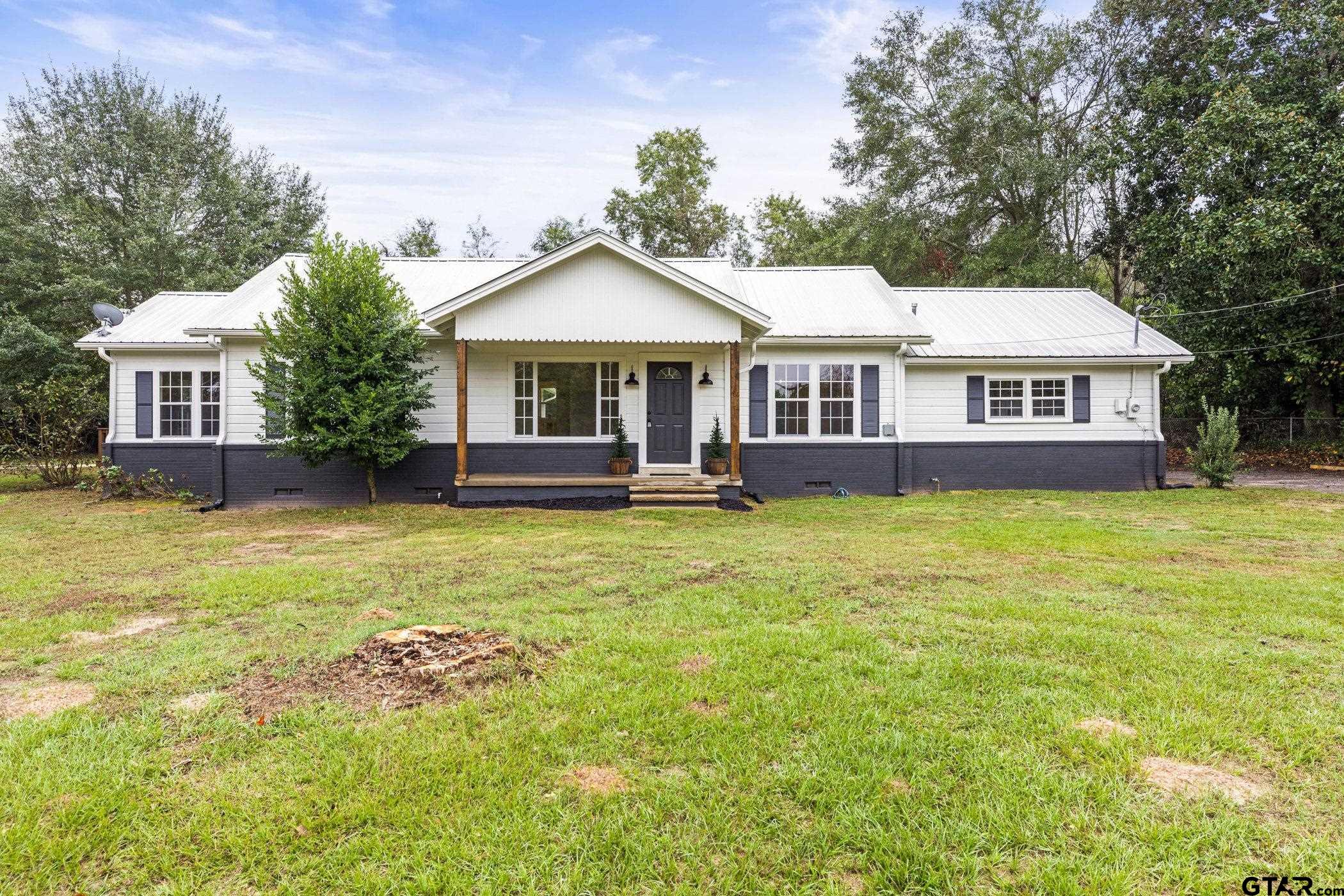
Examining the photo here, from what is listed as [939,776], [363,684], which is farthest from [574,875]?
[363,684]

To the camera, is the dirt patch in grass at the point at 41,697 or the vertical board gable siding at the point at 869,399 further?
the vertical board gable siding at the point at 869,399

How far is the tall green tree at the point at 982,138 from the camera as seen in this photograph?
20.6m

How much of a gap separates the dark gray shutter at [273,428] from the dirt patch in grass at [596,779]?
32.9 ft

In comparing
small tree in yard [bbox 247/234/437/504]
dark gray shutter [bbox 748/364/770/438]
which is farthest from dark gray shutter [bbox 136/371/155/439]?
dark gray shutter [bbox 748/364/770/438]

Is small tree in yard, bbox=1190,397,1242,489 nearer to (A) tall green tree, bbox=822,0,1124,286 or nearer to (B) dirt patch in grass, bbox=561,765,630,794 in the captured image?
(A) tall green tree, bbox=822,0,1124,286

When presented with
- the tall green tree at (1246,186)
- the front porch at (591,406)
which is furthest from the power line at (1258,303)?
the front porch at (591,406)

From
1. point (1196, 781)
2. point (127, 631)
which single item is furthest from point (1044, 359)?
point (127, 631)

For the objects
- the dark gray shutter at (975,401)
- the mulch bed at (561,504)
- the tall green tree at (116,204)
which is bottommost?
the mulch bed at (561,504)

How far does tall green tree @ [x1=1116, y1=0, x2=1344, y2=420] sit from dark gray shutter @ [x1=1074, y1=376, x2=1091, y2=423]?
18.3 ft

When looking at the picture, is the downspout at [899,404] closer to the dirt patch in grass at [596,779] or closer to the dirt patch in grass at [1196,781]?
the dirt patch in grass at [1196,781]

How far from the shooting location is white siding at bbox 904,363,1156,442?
12773mm

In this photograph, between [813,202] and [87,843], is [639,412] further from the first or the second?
[813,202]

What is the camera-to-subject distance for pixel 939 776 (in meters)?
2.40

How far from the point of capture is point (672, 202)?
89.5ft
